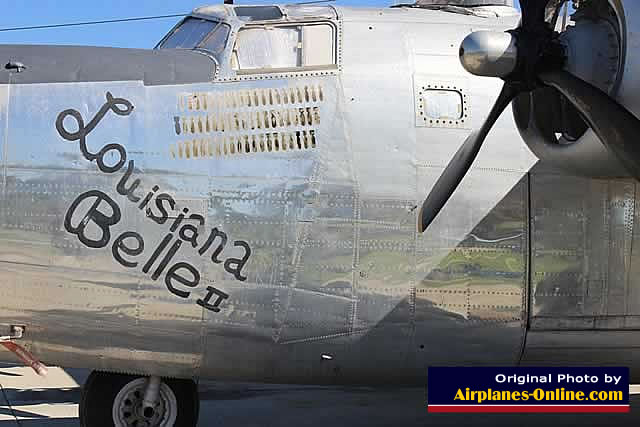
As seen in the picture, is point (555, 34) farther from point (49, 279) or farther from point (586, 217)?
point (49, 279)

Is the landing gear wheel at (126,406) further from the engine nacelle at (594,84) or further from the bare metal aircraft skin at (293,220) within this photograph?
the engine nacelle at (594,84)

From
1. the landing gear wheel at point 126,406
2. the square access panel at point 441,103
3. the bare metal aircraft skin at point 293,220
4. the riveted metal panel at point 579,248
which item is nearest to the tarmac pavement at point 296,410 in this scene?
the landing gear wheel at point 126,406

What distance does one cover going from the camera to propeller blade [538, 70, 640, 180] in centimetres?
562

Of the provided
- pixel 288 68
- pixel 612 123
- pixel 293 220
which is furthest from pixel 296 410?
pixel 612 123

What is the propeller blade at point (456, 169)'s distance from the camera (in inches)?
260

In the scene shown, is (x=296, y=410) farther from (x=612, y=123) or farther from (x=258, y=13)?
(x=612, y=123)

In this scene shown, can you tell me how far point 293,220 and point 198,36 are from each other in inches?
76.9

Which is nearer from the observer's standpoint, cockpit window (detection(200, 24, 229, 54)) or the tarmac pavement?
cockpit window (detection(200, 24, 229, 54))

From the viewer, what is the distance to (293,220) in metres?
7.11

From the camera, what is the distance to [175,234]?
23.0 ft

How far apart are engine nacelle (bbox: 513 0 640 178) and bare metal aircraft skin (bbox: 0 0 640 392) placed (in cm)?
18

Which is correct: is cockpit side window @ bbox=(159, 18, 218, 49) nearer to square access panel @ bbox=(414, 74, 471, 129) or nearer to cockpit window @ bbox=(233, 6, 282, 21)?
cockpit window @ bbox=(233, 6, 282, 21)

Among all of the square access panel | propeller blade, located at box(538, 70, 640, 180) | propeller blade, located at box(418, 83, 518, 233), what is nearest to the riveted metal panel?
the square access panel

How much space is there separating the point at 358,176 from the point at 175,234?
1497 mm
